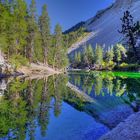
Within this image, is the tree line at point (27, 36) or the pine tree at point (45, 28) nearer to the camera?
the tree line at point (27, 36)

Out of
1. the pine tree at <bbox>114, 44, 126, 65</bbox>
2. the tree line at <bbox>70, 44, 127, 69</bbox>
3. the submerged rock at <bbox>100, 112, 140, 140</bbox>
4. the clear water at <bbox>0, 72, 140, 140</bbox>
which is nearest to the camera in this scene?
the submerged rock at <bbox>100, 112, 140, 140</bbox>

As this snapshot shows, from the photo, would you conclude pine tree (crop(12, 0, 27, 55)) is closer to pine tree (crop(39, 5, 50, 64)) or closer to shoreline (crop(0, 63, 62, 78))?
shoreline (crop(0, 63, 62, 78))

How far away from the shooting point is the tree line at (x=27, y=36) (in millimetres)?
72250

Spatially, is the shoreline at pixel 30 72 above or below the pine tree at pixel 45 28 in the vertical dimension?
below

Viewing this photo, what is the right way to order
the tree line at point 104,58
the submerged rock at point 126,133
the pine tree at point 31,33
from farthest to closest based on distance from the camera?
the tree line at point 104,58
the pine tree at point 31,33
the submerged rock at point 126,133

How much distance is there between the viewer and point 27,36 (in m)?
87.5

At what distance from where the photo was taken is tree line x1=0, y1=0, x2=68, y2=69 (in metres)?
72.2

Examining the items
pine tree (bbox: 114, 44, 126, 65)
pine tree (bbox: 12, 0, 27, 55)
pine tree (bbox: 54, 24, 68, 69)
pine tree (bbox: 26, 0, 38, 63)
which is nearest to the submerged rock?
pine tree (bbox: 12, 0, 27, 55)

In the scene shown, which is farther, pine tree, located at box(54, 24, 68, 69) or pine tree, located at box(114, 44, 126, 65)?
pine tree, located at box(114, 44, 126, 65)

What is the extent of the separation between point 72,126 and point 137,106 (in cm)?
897

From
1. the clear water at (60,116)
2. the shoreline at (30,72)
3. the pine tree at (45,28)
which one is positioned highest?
the pine tree at (45,28)

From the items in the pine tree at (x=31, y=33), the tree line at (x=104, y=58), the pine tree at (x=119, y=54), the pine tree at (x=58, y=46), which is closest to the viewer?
the pine tree at (x=31, y=33)

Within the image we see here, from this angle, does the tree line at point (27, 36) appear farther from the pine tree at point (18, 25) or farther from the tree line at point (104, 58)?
the tree line at point (104, 58)

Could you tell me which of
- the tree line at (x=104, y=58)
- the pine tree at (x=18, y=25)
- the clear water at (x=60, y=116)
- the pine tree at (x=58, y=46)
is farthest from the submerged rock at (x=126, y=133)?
the tree line at (x=104, y=58)
